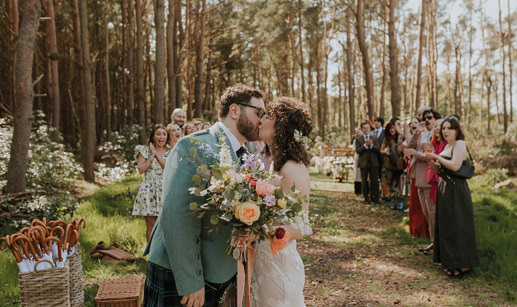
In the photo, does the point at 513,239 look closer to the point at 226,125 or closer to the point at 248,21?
the point at 226,125

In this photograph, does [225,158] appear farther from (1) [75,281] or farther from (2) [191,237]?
(1) [75,281]

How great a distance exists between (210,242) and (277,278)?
3.18ft

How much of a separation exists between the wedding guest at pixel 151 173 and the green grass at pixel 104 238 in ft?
1.51

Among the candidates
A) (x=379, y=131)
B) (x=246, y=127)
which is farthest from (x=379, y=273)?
(x=379, y=131)

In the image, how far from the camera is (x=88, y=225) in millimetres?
6641

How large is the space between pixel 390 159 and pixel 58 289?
27.0 ft

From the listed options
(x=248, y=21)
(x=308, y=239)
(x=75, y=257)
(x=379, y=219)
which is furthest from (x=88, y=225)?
(x=248, y=21)

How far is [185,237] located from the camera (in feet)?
6.54

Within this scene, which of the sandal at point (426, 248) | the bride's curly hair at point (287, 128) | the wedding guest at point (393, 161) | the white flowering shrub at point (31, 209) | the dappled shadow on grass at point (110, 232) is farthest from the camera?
the wedding guest at point (393, 161)

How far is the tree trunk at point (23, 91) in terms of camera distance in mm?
6109

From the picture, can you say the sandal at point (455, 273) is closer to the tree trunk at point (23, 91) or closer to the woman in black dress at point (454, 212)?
the woman in black dress at point (454, 212)

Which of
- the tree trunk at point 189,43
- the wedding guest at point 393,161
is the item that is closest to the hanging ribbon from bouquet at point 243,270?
the wedding guest at point 393,161

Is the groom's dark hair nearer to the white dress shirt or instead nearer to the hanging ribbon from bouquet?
the white dress shirt

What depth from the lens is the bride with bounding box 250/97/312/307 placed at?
2.85m
